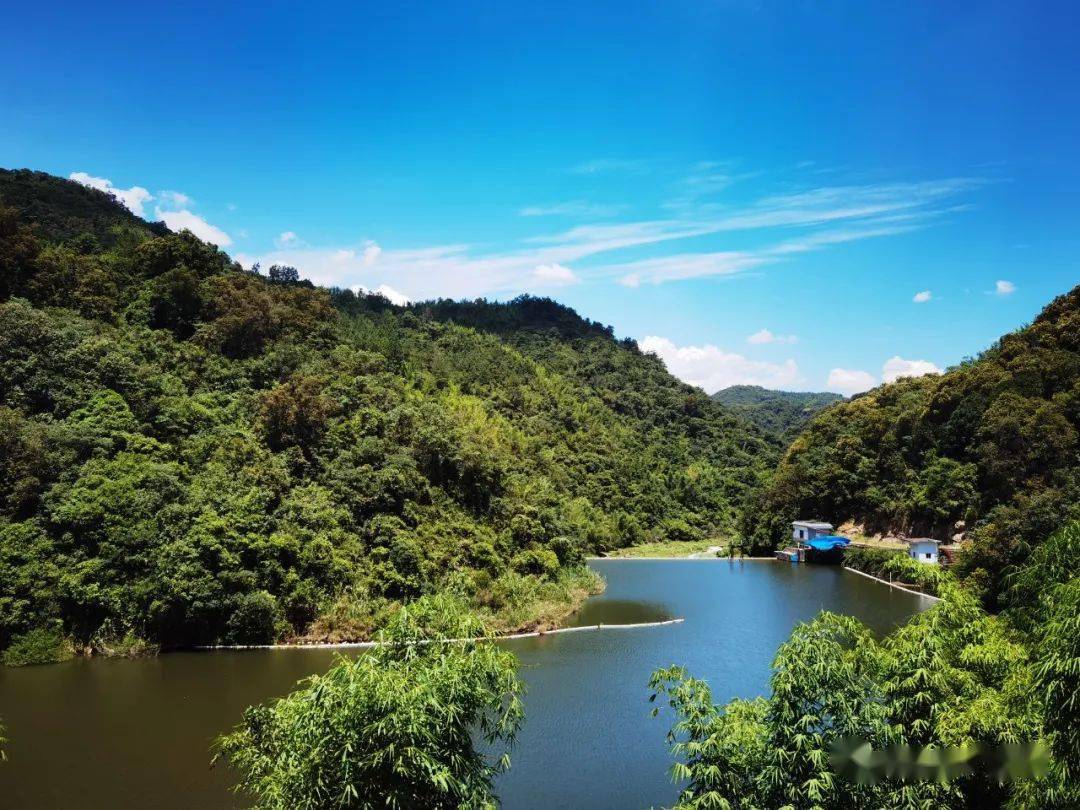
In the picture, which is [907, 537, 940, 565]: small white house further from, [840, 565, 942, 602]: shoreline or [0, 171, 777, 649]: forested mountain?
[0, 171, 777, 649]: forested mountain

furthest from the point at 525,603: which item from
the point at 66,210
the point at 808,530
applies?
the point at 66,210

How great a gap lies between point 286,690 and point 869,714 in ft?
57.9

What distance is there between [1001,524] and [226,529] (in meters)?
31.7

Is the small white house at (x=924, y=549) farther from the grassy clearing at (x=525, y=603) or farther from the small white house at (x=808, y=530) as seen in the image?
the grassy clearing at (x=525, y=603)

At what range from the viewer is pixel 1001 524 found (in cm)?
2894

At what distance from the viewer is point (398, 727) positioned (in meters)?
7.07

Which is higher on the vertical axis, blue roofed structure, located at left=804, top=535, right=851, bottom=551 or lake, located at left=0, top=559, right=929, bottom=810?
blue roofed structure, located at left=804, top=535, right=851, bottom=551

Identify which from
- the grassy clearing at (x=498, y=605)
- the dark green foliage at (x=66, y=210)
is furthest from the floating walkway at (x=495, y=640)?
the dark green foliage at (x=66, y=210)

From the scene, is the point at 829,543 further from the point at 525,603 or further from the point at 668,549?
the point at 525,603

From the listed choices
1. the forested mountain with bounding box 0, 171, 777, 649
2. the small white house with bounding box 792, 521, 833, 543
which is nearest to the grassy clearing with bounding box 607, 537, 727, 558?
the small white house with bounding box 792, 521, 833, 543

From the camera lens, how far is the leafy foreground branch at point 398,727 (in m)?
7.16

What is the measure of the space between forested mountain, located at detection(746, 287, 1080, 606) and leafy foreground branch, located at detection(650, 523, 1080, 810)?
20.8 m

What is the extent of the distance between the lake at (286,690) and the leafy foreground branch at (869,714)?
6.97 metres

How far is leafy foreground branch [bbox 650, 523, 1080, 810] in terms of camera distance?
7.62 m
